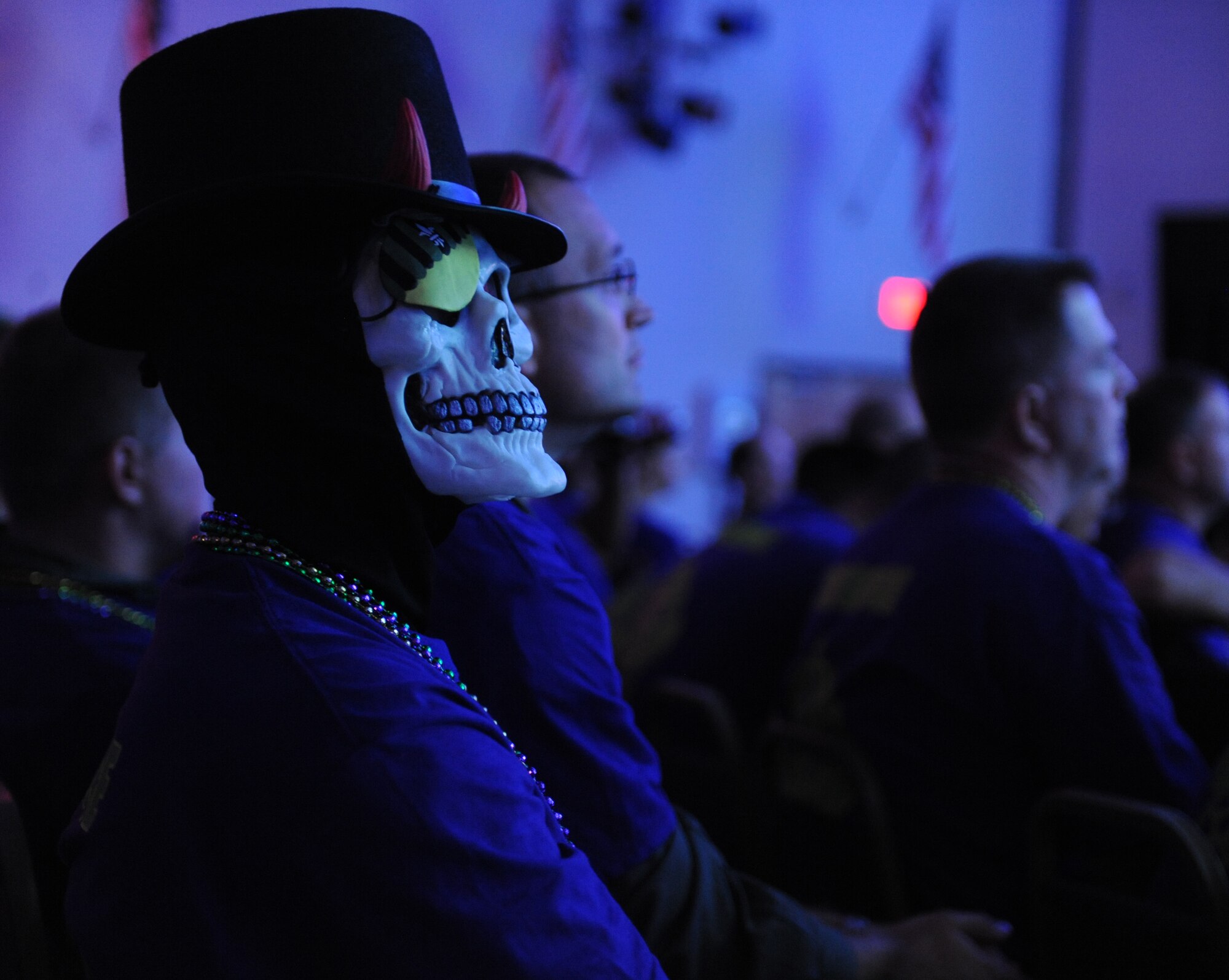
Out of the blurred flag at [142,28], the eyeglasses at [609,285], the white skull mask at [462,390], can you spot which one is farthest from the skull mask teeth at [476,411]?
the blurred flag at [142,28]

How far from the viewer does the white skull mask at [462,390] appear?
93 cm

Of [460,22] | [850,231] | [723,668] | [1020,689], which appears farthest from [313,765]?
[850,231]

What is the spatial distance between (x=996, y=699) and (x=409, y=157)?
129cm

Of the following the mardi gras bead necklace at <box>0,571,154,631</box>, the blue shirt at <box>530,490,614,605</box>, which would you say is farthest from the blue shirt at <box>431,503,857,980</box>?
the mardi gras bead necklace at <box>0,571,154,631</box>

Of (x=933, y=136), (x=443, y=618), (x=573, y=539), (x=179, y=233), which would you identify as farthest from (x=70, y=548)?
(x=933, y=136)

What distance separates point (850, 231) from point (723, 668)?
195 inches

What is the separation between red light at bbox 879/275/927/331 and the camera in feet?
24.2

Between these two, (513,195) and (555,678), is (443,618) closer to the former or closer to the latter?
(555,678)

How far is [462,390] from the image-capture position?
97 centimetres

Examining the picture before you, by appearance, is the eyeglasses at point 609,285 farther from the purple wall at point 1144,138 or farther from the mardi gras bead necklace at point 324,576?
the purple wall at point 1144,138

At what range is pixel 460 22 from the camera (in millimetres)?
5094

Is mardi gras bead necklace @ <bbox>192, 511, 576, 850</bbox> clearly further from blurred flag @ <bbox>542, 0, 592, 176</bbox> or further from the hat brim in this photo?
blurred flag @ <bbox>542, 0, 592, 176</bbox>

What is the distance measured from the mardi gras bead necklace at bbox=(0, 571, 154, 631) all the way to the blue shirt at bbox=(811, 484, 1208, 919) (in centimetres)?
119

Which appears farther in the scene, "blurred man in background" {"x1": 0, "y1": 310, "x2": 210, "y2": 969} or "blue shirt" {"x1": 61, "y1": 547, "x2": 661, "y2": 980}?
"blurred man in background" {"x1": 0, "y1": 310, "x2": 210, "y2": 969}
